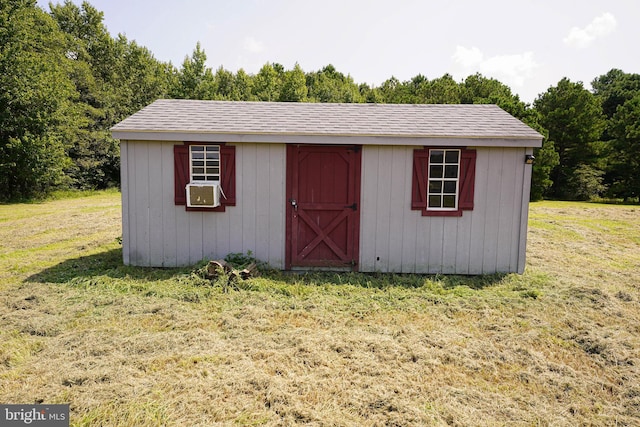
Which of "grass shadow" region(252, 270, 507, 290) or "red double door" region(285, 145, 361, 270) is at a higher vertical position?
"red double door" region(285, 145, 361, 270)

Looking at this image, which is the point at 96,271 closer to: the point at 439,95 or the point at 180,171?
the point at 180,171

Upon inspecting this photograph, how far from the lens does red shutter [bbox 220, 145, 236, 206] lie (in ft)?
22.2

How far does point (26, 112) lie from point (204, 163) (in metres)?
15.4

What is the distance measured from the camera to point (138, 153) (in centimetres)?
676

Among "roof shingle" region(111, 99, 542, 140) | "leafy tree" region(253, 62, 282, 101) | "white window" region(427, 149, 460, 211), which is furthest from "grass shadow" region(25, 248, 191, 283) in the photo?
"leafy tree" region(253, 62, 282, 101)

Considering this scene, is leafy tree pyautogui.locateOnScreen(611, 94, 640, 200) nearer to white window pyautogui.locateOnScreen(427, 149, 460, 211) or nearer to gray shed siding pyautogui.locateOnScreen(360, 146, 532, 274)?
gray shed siding pyautogui.locateOnScreen(360, 146, 532, 274)

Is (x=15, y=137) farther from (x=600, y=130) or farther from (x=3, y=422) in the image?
(x=600, y=130)

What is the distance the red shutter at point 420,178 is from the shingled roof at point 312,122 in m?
0.34

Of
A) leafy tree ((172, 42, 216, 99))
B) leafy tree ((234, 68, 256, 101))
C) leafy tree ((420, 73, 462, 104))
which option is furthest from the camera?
leafy tree ((234, 68, 256, 101))

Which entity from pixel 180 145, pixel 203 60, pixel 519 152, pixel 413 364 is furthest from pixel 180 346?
pixel 203 60

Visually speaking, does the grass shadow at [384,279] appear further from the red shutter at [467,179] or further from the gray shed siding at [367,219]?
the red shutter at [467,179]

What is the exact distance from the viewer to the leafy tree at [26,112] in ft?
53.7

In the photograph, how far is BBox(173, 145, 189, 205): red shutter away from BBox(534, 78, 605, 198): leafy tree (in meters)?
23.4

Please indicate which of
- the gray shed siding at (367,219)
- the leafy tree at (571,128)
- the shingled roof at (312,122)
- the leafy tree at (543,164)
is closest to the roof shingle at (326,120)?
the shingled roof at (312,122)
